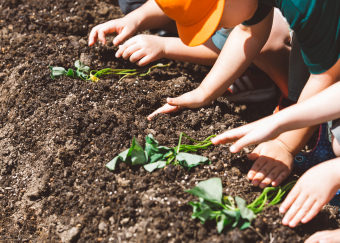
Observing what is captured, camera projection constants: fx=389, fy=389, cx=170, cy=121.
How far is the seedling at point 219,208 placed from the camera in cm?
129

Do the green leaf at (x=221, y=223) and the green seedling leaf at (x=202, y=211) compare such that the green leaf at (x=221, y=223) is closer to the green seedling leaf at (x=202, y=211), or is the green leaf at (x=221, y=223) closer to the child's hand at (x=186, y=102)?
the green seedling leaf at (x=202, y=211)

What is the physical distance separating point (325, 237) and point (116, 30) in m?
1.43

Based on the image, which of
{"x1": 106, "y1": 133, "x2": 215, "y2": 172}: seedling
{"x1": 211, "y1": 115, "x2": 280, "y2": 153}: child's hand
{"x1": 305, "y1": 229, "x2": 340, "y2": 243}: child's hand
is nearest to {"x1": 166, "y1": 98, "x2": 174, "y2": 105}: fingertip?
{"x1": 106, "y1": 133, "x2": 215, "y2": 172}: seedling

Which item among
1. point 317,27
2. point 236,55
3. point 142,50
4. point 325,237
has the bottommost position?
point 325,237

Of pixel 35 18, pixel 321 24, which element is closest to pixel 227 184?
pixel 321 24

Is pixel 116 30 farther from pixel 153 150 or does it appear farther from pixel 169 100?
pixel 153 150

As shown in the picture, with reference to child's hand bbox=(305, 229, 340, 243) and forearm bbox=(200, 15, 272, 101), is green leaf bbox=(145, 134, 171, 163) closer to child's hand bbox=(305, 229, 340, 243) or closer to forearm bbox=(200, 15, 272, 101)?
forearm bbox=(200, 15, 272, 101)

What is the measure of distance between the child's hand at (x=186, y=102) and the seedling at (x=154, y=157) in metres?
0.27

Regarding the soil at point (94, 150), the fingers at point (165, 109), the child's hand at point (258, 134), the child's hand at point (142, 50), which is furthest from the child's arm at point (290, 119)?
the child's hand at point (142, 50)

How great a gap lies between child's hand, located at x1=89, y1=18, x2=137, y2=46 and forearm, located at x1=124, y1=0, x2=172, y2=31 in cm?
5

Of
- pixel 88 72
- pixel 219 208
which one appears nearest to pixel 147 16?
pixel 88 72

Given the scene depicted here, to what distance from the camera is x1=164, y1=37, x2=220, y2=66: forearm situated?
206 cm

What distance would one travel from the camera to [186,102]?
180 centimetres

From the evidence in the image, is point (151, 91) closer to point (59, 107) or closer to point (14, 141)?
point (59, 107)
